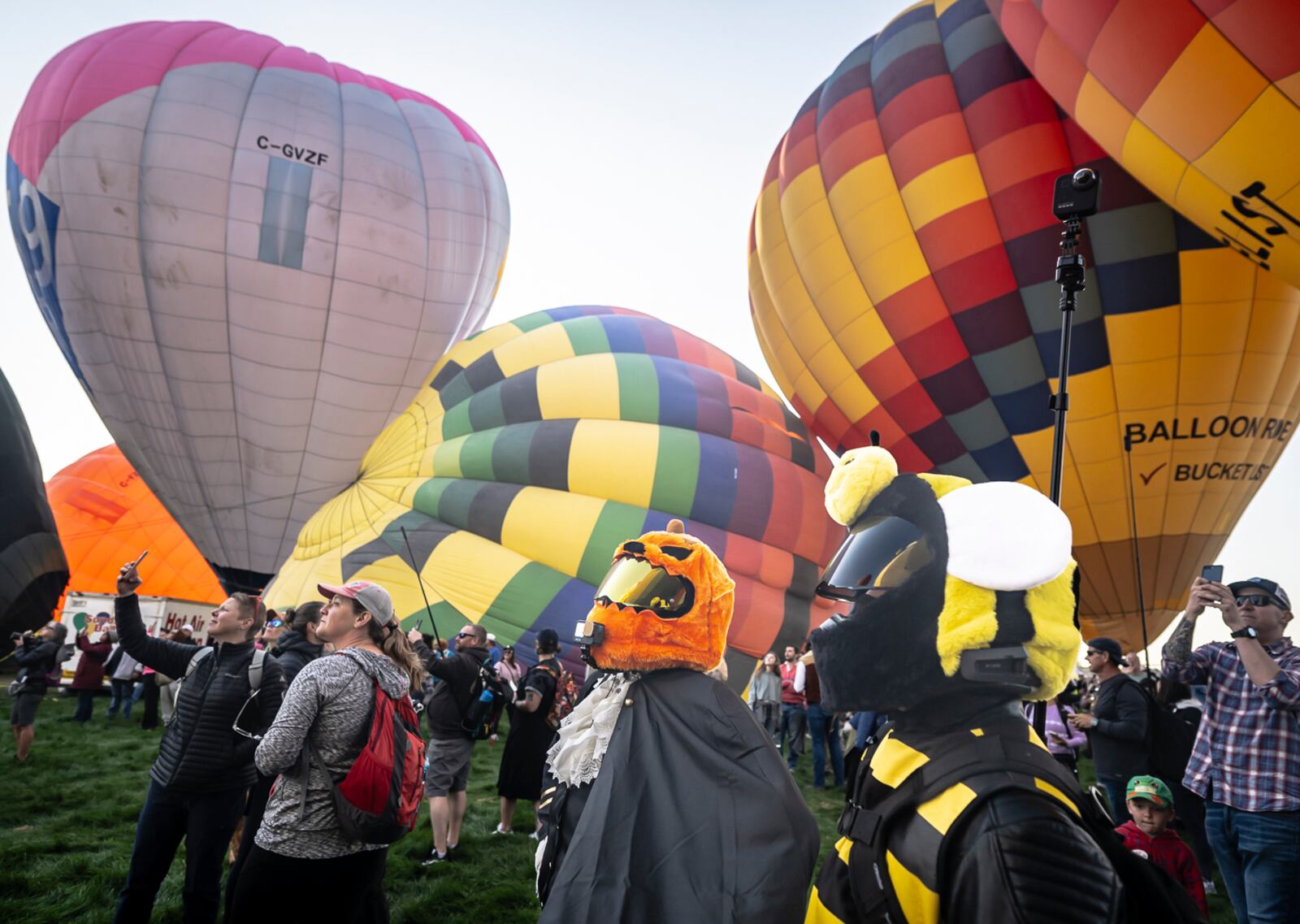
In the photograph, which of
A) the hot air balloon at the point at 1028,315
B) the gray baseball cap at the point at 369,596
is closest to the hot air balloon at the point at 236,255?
the hot air balloon at the point at 1028,315

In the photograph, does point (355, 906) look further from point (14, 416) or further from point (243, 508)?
point (243, 508)

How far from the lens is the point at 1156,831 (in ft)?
9.71

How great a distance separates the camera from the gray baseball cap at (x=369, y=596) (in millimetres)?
2609

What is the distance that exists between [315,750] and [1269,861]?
306cm

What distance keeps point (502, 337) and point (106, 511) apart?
41.0 feet

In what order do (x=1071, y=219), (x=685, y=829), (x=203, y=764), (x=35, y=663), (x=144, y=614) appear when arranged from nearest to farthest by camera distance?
(x=685, y=829), (x=1071, y=219), (x=203, y=764), (x=35, y=663), (x=144, y=614)

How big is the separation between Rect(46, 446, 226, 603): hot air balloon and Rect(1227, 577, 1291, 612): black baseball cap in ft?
60.7

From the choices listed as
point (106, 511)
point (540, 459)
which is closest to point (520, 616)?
point (540, 459)

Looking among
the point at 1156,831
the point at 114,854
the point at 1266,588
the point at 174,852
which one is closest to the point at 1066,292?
the point at 1266,588

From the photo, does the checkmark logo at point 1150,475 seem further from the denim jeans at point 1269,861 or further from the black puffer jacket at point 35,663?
→ the black puffer jacket at point 35,663

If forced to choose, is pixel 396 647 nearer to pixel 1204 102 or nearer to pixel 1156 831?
pixel 1156 831

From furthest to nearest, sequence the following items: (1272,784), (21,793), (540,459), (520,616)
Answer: (540,459)
(520,616)
(21,793)
(1272,784)

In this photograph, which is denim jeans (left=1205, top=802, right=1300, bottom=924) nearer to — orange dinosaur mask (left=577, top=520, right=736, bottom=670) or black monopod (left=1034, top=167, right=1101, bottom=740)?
black monopod (left=1034, top=167, right=1101, bottom=740)

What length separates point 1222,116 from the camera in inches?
190
